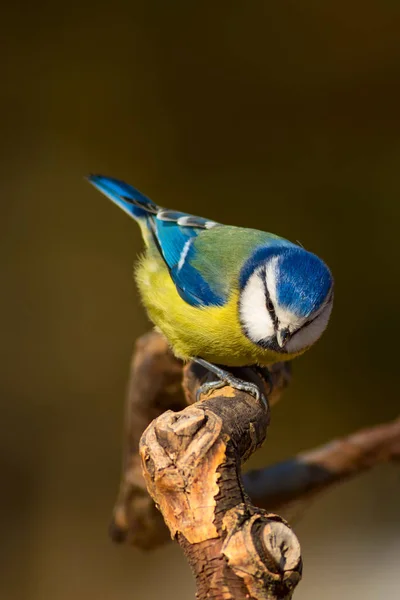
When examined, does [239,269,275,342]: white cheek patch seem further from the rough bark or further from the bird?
the rough bark

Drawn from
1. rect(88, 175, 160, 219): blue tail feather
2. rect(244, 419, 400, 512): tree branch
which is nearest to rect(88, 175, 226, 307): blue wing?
rect(88, 175, 160, 219): blue tail feather

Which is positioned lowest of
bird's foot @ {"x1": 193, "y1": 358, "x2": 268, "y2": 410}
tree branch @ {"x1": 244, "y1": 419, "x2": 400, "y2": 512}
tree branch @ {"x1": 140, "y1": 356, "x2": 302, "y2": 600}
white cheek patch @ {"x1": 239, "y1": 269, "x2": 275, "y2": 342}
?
tree branch @ {"x1": 244, "y1": 419, "x2": 400, "y2": 512}

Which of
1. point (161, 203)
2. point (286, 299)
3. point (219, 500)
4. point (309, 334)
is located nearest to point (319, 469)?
point (309, 334)

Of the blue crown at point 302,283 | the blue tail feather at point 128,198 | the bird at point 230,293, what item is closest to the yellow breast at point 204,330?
the bird at point 230,293

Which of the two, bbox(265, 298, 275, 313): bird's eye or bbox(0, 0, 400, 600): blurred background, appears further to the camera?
bbox(0, 0, 400, 600): blurred background

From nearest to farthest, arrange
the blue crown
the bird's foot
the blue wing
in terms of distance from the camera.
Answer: the bird's foot < the blue crown < the blue wing

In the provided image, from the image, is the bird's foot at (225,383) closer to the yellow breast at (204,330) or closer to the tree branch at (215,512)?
the yellow breast at (204,330)

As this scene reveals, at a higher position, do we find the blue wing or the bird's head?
the blue wing
